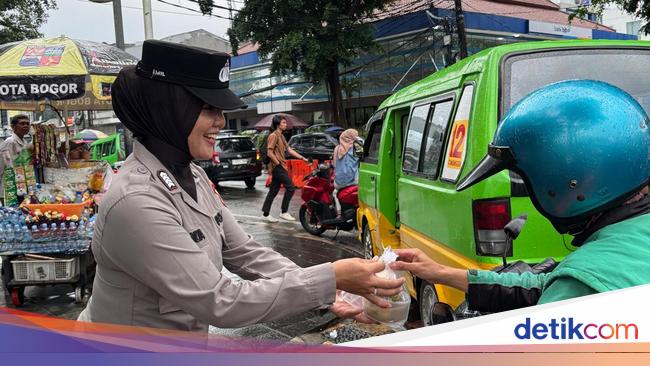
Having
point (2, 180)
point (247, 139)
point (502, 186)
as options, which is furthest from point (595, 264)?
point (247, 139)

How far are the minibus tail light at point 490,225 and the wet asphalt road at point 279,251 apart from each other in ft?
6.02

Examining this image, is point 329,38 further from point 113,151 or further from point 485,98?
point 485,98

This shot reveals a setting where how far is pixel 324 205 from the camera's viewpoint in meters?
8.48

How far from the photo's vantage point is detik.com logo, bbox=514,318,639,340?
109 centimetres

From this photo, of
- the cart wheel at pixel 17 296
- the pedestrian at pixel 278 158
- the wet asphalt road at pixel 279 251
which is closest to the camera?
the wet asphalt road at pixel 279 251

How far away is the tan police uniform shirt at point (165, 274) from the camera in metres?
1.44

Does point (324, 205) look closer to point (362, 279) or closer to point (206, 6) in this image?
point (362, 279)

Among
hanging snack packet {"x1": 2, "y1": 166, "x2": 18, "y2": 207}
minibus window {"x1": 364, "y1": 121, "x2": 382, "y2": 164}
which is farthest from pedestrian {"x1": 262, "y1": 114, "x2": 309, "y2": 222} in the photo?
hanging snack packet {"x1": 2, "y1": 166, "x2": 18, "y2": 207}

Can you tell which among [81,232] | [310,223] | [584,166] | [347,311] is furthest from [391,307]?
[310,223]

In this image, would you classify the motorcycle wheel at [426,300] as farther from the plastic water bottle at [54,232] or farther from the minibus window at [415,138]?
the plastic water bottle at [54,232]

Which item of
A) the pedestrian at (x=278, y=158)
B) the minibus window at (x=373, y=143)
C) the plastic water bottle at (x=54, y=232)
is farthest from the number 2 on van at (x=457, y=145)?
the pedestrian at (x=278, y=158)

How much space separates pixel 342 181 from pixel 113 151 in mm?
6020

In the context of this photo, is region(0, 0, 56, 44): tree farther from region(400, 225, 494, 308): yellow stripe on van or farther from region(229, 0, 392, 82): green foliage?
region(400, 225, 494, 308): yellow stripe on van

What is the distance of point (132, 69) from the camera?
66.4 inches
